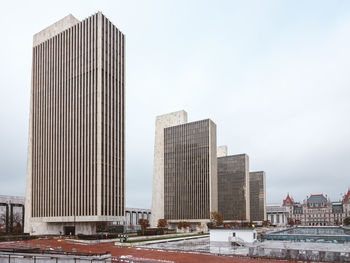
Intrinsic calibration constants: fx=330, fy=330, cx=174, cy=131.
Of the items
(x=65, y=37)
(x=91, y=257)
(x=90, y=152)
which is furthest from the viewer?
(x=65, y=37)

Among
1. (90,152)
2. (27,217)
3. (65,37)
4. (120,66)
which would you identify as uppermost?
(65,37)

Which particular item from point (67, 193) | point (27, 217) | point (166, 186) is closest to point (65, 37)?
point (67, 193)

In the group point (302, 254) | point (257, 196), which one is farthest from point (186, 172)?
point (302, 254)

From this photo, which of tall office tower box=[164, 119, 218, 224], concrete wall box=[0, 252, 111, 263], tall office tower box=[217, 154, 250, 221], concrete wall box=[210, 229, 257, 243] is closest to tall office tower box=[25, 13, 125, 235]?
concrete wall box=[210, 229, 257, 243]

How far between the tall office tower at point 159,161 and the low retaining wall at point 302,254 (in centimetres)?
9890

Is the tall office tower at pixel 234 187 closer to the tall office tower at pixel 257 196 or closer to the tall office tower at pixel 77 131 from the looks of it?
the tall office tower at pixel 257 196

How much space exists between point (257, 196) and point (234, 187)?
28.1 meters

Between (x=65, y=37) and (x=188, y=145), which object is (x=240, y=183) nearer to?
(x=188, y=145)

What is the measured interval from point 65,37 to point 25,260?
6872 cm

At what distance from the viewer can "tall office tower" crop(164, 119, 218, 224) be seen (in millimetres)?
126062

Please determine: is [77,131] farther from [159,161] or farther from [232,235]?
[159,161]

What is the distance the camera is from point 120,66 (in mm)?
92062

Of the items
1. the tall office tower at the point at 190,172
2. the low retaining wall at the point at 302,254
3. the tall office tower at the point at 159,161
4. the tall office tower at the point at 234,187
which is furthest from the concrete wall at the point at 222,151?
the low retaining wall at the point at 302,254

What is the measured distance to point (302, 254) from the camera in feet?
125
